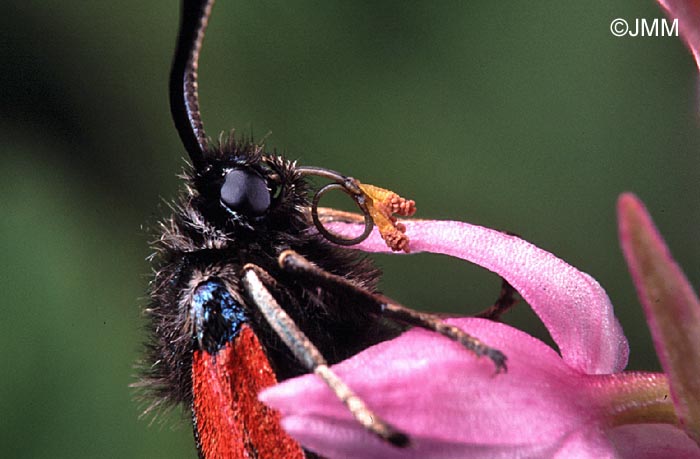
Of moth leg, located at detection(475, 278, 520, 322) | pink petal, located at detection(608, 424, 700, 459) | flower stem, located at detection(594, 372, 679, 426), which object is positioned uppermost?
moth leg, located at detection(475, 278, 520, 322)

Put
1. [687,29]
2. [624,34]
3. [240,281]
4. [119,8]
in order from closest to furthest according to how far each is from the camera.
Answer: [687,29] < [240,281] < [624,34] < [119,8]

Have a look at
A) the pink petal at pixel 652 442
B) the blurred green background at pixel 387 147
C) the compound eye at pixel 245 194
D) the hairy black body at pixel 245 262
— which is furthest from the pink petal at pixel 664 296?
the blurred green background at pixel 387 147

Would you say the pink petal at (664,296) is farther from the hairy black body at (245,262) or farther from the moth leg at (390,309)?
the hairy black body at (245,262)

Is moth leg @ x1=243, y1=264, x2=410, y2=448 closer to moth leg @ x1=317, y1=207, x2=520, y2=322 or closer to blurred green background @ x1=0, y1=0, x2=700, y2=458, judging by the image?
moth leg @ x1=317, y1=207, x2=520, y2=322

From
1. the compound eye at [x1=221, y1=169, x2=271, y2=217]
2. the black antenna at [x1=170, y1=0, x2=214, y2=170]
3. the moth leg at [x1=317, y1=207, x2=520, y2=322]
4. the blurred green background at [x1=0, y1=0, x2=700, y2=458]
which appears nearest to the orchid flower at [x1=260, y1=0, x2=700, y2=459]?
the moth leg at [x1=317, y1=207, x2=520, y2=322]

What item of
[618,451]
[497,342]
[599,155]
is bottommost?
[618,451]

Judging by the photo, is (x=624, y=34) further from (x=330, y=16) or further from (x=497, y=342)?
(x=497, y=342)

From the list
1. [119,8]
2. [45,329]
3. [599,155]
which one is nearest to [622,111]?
[599,155]
